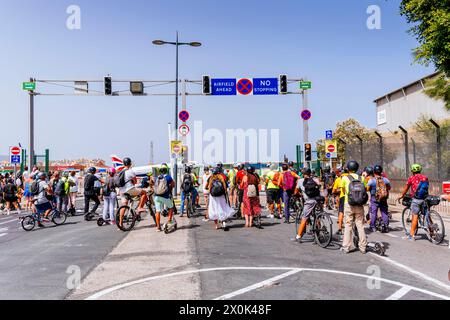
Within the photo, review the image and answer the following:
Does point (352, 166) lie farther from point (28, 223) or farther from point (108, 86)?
point (108, 86)

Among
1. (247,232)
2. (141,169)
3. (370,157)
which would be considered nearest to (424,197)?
(247,232)

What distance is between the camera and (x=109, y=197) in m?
12.2

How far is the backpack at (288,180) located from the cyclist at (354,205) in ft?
13.5

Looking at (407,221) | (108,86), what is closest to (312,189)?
(407,221)

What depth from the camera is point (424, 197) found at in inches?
360

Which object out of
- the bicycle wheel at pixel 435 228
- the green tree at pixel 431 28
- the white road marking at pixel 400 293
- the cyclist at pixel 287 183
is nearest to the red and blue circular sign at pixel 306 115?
the green tree at pixel 431 28

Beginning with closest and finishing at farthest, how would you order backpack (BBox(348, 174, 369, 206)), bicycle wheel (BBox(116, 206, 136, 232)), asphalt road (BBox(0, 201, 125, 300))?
asphalt road (BBox(0, 201, 125, 300))
backpack (BBox(348, 174, 369, 206))
bicycle wheel (BBox(116, 206, 136, 232))

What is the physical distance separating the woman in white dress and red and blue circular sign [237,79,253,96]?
13904 mm

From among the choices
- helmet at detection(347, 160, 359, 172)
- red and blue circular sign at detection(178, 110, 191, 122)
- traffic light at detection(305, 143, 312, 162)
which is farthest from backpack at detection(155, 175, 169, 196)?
traffic light at detection(305, 143, 312, 162)

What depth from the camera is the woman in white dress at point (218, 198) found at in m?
10.8

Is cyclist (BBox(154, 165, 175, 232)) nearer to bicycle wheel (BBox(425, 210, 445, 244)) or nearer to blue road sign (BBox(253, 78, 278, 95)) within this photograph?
bicycle wheel (BBox(425, 210, 445, 244))

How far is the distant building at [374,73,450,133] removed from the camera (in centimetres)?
4138

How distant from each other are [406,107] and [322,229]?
44138 millimetres

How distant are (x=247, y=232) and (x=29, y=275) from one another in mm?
5607
